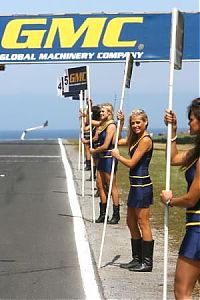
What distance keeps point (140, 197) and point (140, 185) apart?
16cm

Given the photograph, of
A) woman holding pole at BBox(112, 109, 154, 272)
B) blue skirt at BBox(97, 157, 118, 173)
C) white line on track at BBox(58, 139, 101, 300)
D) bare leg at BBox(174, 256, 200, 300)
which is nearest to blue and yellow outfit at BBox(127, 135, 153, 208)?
woman holding pole at BBox(112, 109, 154, 272)

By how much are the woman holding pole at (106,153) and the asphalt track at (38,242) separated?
2.24 ft

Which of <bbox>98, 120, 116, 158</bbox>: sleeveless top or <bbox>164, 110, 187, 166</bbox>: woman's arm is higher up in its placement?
<bbox>164, 110, 187, 166</bbox>: woman's arm

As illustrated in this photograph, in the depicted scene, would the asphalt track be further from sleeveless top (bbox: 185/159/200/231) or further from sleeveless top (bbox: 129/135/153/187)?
sleeveless top (bbox: 185/159/200/231)

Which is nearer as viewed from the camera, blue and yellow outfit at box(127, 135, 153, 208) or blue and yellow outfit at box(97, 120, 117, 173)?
blue and yellow outfit at box(127, 135, 153, 208)

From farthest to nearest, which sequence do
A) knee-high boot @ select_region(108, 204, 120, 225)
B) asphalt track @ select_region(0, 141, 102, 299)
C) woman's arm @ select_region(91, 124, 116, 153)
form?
1. knee-high boot @ select_region(108, 204, 120, 225)
2. woman's arm @ select_region(91, 124, 116, 153)
3. asphalt track @ select_region(0, 141, 102, 299)

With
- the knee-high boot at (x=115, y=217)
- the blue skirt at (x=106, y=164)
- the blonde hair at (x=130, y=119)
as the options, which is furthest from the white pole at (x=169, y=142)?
the knee-high boot at (x=115, y=217)

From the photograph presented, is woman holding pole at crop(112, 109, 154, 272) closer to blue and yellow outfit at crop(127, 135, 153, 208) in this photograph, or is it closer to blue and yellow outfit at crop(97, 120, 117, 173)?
blue and yellow outfit at crop(127, 135, 153, 208)

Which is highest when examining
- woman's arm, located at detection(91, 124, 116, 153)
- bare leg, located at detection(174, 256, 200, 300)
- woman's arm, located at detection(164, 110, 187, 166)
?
woman's arm, located at detection(164, 110, 187, 166)

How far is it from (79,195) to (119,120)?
663 cm

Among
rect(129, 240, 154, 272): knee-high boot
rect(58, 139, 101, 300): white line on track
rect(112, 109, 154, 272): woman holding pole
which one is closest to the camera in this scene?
rect(58, 139, 101, 300): white line on track

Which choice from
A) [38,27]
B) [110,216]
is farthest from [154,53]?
[110,216]

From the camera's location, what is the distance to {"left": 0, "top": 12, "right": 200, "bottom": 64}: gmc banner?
32.8m

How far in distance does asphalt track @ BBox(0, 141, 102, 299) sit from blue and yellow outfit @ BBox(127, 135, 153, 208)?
1.02 m
